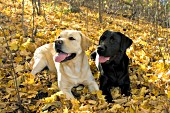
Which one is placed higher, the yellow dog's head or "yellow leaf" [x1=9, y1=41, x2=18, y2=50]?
the yellow dog's head

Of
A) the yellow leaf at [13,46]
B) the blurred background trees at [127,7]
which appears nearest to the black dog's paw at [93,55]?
the yellow leaf at [13,46]

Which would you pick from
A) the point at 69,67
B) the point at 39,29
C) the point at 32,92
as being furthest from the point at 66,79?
the point at 39,29

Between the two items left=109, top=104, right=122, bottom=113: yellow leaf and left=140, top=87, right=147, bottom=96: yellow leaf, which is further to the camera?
left=140, top=87, right=147, bottom=96: yellow leaf

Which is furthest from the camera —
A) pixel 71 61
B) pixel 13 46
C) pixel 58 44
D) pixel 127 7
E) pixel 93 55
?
pixel 127 7

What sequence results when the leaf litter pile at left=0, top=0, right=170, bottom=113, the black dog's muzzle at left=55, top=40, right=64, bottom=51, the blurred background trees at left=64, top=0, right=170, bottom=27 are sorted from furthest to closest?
the blurred background trees at left=64, top=0, right=170, bottom=27, the black dog's muzzle at left=55, top=40, right=64, bottom=51, the leaf litter pile at left=0, top=0, right=170, bottom=113

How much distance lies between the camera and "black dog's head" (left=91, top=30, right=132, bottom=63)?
4.34 metres

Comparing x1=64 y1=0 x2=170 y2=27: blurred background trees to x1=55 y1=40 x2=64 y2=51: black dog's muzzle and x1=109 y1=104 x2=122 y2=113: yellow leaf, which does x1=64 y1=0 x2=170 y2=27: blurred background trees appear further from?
x1=109 y1=104 x2=122 y2=113: yellow leaf

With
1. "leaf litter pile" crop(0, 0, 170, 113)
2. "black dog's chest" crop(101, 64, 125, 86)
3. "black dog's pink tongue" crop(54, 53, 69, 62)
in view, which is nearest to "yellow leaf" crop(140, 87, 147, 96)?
"leaf litter pile" crop(0, 0, 170, 113)

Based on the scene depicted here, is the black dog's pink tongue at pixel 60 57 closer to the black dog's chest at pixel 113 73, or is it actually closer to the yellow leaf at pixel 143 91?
the black dog's chest at pixel 113 73

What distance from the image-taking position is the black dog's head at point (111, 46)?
4340 millimetres

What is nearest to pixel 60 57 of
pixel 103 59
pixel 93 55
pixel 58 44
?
pixel 58 44

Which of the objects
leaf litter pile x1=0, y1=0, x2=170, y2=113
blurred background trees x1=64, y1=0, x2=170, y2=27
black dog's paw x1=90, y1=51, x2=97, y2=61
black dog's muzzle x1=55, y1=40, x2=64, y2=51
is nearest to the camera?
leaf litter pile x1=0, y1=0, x2=170, y2=113

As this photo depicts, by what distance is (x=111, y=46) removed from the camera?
4363mm

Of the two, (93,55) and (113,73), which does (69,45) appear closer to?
(113,73)
